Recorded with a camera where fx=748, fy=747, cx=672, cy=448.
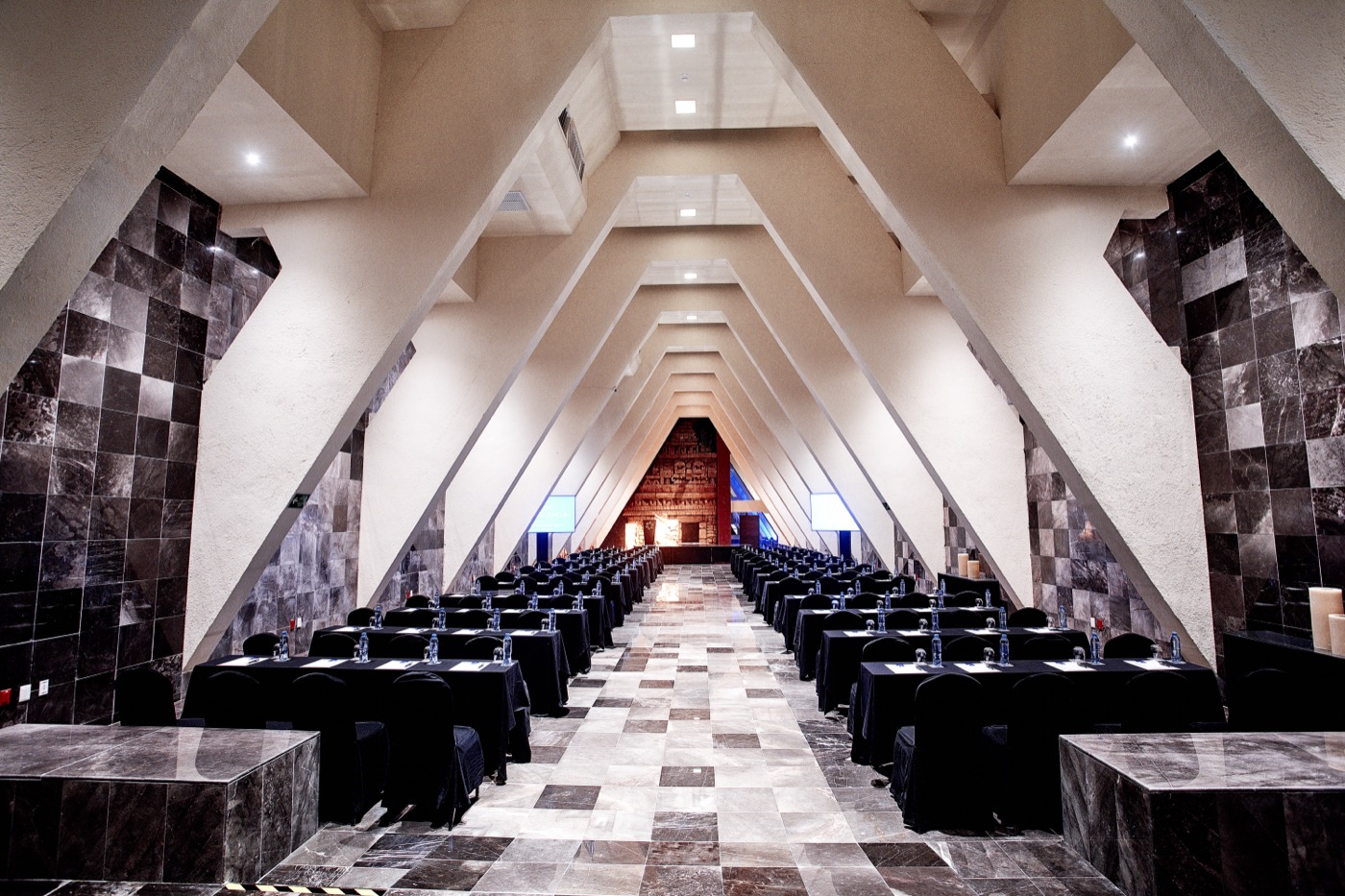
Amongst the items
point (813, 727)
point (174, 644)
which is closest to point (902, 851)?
point (813, 727)

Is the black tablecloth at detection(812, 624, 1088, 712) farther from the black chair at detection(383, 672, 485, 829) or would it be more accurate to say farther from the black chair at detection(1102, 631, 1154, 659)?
the black chair at detection(383, 672, 485, 829)

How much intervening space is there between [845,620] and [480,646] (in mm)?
3758

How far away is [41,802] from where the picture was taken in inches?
134

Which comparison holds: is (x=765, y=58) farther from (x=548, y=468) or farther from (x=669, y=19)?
(x=548, y=468)

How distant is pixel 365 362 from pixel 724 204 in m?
7.48

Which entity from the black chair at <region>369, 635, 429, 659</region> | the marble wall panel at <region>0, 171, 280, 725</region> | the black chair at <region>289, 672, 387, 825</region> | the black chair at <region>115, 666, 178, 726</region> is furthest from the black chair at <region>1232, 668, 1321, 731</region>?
the marble wall panel at <region>0, 171, 280, 725</region>

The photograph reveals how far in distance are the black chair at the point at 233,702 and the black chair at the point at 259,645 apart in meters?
1.40

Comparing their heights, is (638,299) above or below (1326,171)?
above

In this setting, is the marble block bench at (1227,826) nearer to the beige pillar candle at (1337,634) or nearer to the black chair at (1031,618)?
the beige pillar candle at (1337,634)

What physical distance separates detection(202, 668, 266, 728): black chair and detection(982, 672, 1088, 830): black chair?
15.0 feet

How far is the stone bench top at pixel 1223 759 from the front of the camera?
3.04 m

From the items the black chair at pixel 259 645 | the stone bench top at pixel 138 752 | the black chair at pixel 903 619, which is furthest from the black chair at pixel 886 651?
the black chair at pixel 259 645

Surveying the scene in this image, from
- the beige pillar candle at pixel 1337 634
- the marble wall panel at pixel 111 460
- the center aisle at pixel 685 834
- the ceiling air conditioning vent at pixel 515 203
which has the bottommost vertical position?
the center aisle at pixel 685 834

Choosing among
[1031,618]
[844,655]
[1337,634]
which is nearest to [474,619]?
[844,655]
